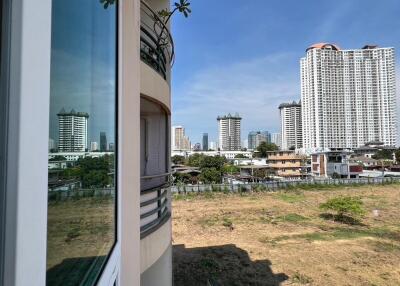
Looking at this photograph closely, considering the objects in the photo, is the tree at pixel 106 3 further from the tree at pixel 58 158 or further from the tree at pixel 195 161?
the tree at pixel 195 161

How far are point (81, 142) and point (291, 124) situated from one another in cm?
5900

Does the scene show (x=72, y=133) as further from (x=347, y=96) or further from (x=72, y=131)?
(x=347, y=96)

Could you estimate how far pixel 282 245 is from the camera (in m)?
7.89

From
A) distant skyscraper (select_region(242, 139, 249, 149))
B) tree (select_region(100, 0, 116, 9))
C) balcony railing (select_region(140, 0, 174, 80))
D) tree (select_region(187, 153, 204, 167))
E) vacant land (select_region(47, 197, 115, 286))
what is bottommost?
tree (select_region(187, 153, 204, 167))

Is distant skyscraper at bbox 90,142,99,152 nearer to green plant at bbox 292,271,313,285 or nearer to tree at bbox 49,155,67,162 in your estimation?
tree at bbox 49,155,67,162

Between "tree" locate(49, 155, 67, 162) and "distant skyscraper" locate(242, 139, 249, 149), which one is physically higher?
"distant skyscraper" locate(242, 139, 249, 149)

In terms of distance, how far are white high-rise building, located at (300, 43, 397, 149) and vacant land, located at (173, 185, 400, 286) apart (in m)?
29.2

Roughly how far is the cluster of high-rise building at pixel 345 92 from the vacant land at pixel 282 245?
2917cm

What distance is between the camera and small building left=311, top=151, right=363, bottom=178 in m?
27.8

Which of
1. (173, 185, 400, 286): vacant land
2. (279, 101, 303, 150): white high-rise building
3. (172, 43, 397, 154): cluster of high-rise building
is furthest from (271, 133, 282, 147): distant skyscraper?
(173, 185, 400, 286): vacant land

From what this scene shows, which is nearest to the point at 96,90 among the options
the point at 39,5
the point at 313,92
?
the point at 39,5

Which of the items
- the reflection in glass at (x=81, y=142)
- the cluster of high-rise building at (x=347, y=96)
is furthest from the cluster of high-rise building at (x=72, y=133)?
the cluster of high-rise building at (x=347, y=96)

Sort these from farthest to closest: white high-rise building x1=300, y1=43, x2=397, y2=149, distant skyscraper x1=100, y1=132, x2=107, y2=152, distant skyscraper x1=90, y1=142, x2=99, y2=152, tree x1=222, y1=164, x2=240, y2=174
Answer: white high-rise building x1=300, y1=43, x2=397, y2=149, tree x1=222, y1=164, x2=240, y2=174, distant skyscraper x1=100, y1=132, x2=107, y2=152, distant skyscraper x1=90, y1=142, x2=99, y2=152

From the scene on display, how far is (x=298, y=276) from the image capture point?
5.84 metres
